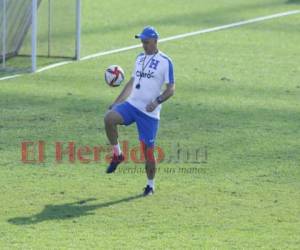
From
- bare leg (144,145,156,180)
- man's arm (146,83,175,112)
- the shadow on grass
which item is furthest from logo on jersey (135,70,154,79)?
the shadow on grass

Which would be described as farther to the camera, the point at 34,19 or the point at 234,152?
the point at 34,19

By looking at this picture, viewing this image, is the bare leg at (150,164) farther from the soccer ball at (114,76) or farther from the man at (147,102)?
the soccer ball at (114,76)

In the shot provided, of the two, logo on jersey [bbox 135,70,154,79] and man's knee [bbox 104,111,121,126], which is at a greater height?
logo on jersey [bbox 135,70,154,79]

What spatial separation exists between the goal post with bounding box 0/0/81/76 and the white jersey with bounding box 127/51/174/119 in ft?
26.8

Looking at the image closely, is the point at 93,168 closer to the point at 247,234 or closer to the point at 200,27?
the point at 247,234

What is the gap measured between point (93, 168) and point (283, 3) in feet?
62.6

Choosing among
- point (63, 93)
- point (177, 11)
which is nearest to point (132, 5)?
point (177, 11)

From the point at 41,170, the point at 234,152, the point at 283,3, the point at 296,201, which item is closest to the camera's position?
the point at 296,201

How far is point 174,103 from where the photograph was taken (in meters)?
17.0

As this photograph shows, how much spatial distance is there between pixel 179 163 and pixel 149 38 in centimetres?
227

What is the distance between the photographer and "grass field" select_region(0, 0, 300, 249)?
10.1 meters

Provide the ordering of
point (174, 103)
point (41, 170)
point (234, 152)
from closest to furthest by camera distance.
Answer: point (41, 170), point (234, 152), point (174, 103)

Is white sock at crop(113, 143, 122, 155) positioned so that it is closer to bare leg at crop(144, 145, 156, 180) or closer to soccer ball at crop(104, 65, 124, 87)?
bare leg at crop(144, 145, 156, 180)

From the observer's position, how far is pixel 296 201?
37.6ft
